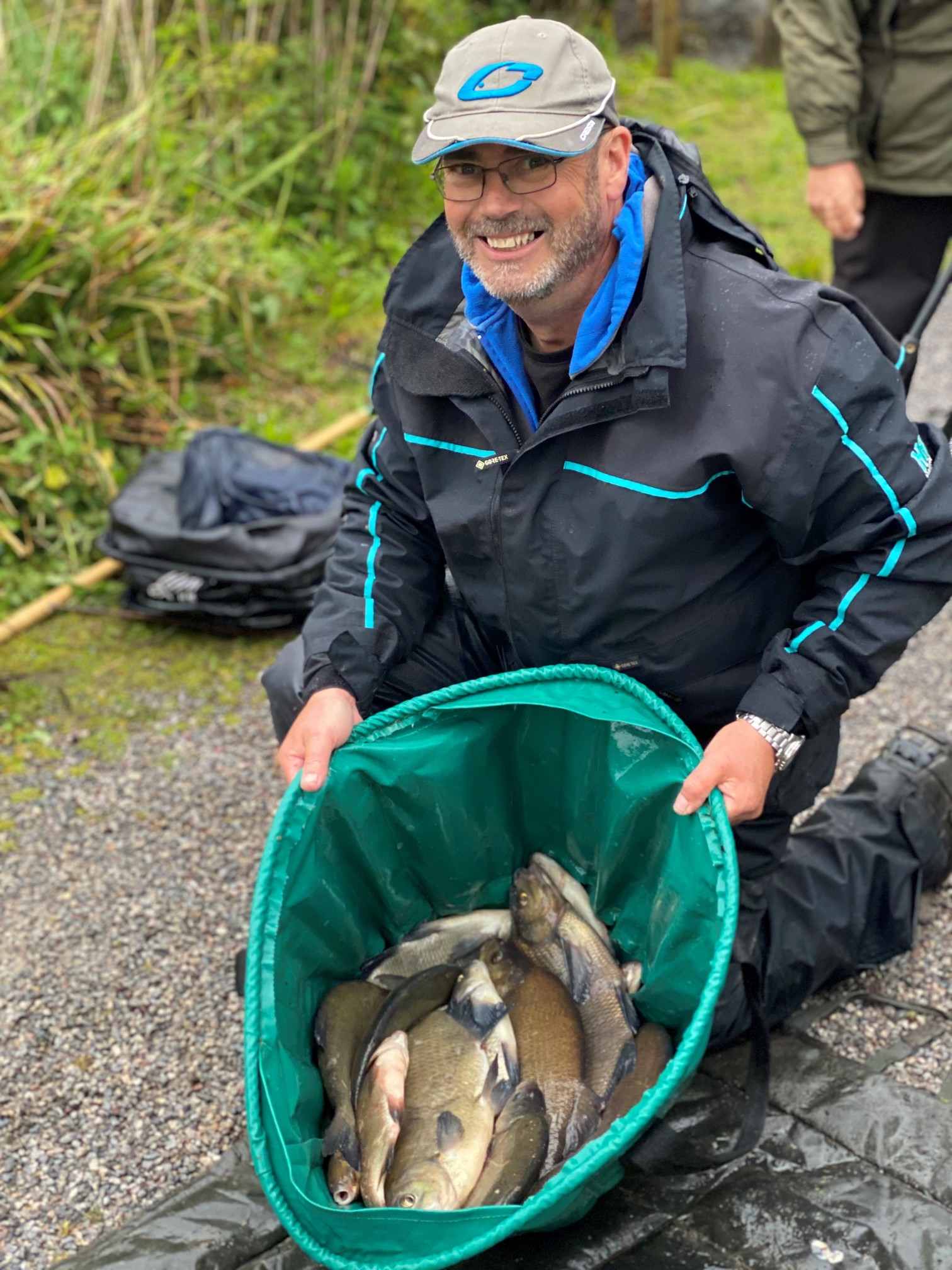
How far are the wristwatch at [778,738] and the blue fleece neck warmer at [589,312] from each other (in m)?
0.68

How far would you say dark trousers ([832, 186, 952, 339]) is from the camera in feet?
12.3

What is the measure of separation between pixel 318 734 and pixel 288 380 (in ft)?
11.5

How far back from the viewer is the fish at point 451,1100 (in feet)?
7.29

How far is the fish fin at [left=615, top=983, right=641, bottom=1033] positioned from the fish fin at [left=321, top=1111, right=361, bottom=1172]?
555mm

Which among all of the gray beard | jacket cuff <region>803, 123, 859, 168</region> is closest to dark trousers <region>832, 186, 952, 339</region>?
jacket cuff <region>803, 123, 859, 168</region>

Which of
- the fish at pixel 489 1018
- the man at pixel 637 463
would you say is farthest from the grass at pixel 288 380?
the fish at pixel 489 1018

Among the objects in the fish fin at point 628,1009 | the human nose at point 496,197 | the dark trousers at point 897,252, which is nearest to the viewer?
the human nose at point 496,197

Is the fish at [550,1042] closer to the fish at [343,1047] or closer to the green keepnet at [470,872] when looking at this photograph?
the green keepnet at [470,872]

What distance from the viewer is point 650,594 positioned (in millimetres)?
2426

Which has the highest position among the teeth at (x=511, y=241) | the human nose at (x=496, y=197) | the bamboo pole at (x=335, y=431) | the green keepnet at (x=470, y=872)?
the human nose at (x=496, y=197)

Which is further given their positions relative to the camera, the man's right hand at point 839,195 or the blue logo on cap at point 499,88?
the man's right hand at point 839,195

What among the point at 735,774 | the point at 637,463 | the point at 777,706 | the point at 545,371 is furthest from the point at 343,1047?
the point at 545,371

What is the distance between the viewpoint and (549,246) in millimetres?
2311

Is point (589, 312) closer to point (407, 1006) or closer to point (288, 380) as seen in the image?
point (407, 1006)
